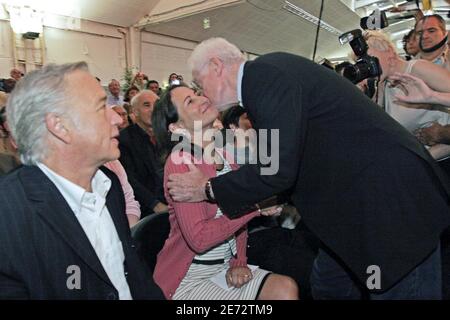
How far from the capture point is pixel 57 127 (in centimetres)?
111

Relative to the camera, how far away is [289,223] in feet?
8.55

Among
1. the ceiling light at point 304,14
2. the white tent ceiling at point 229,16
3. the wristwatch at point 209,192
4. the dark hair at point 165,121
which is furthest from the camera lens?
the ceiling light at point 304,14

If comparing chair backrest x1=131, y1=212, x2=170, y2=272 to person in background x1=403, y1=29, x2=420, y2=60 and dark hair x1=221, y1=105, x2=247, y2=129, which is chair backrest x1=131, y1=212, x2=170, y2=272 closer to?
dark hair x1=221, y1=105, x2=247, y2=129

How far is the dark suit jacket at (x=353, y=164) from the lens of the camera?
1.21 m

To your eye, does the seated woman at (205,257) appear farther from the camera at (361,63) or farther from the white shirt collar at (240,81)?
the camera at (361,63)

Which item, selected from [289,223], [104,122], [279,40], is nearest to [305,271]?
[289,223]

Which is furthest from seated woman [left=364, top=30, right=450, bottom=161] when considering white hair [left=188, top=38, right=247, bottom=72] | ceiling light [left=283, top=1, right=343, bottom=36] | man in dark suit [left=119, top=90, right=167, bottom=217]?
ceiling light [left=283, top=1, right=343, bottom=36]

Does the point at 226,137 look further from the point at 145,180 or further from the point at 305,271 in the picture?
the point at 305,271

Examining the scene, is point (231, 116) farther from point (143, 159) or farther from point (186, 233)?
point (186, 233)

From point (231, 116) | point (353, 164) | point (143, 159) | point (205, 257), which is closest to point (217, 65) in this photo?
point (353, 164)

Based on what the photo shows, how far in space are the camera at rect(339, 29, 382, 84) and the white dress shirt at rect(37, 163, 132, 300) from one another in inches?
45.3

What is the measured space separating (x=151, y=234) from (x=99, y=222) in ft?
1.57

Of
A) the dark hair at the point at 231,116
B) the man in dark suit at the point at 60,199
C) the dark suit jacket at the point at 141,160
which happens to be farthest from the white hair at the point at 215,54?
the dark suit jacket at the point at 141,160

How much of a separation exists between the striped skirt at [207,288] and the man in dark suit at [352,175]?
428mm
